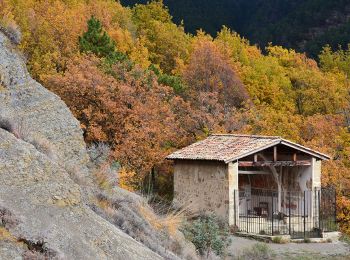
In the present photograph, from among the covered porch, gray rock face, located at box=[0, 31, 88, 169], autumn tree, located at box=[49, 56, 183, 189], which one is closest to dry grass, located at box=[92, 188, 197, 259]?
gray rock face, located at box=[0, 31, 88, 169]

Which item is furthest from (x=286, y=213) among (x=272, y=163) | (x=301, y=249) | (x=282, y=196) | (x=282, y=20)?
(x=282, y=20)

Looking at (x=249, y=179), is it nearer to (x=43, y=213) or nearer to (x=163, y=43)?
(x=43, y=213)

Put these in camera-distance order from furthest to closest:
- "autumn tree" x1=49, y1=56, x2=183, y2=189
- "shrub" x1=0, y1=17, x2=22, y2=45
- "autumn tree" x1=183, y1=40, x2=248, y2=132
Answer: "autumn tree" x1=183, y1=40, x2=248, y2=132
"autumn tree" x1=49, y1=56, x2=183, y2=189
"shrub" x1=0, y1=17, x2=22, y2=45

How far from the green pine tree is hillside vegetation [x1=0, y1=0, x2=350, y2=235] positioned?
0.06m

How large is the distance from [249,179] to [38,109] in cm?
2157

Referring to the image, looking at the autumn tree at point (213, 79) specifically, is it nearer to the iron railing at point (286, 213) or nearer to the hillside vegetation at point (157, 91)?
the hillside vegetation at point (157, 91)

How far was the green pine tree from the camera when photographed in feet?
130

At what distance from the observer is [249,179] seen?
111 feet

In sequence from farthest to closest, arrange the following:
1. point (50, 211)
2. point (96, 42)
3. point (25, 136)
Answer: point (96, 42), point (25, 136), point (50, 211)

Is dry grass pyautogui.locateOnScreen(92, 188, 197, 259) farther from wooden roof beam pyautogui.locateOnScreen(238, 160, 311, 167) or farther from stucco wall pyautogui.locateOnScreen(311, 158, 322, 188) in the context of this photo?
stucco wall pyautogui.locateOnScreen(311, 158, 322, 188)

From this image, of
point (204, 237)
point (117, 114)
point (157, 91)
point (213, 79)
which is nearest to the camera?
point (204, 237)

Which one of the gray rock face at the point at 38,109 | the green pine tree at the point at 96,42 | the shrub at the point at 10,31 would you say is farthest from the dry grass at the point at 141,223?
the green pine tree at the point at 96,42

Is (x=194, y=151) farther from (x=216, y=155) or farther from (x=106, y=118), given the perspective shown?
(x=106, y=118)

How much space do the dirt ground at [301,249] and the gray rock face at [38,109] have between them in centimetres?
930
